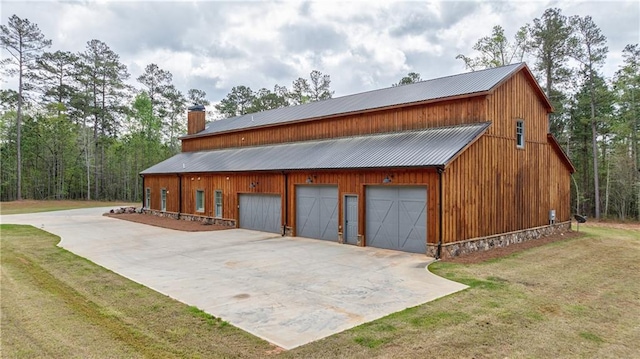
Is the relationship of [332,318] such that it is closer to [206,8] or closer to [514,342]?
[514,342]

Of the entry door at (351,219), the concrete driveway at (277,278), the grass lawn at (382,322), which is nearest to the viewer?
the grass lawn at (382,322)

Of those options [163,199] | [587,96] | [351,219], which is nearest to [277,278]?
[351,219]

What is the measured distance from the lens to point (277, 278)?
8805 mm

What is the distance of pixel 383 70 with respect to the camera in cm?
3434

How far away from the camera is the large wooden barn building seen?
1192cm

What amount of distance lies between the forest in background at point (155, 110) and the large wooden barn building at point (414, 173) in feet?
39.7

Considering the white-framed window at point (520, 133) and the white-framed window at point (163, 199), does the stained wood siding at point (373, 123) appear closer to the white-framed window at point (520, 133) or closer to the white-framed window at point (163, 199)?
the white-framed window at point (520, 133)

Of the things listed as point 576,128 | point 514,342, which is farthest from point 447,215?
point 576,128

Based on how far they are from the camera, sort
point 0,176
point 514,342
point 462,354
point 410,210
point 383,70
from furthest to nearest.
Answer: point 0,176
point 383,70
point 410,210
point 514,342
point 462,354

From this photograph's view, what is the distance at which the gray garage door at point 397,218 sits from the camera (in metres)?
11.8

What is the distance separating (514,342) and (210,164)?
66.7 ft

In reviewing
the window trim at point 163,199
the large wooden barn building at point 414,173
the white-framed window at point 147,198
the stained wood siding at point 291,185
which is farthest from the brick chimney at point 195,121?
the large wooden barn building at point 414,173

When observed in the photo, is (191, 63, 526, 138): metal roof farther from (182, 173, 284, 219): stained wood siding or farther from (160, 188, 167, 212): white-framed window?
(160, 188, 167, 212): white-framed window

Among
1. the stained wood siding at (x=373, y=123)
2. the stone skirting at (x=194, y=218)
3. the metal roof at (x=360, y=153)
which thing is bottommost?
the stone skirting at (x=194, y=218)
